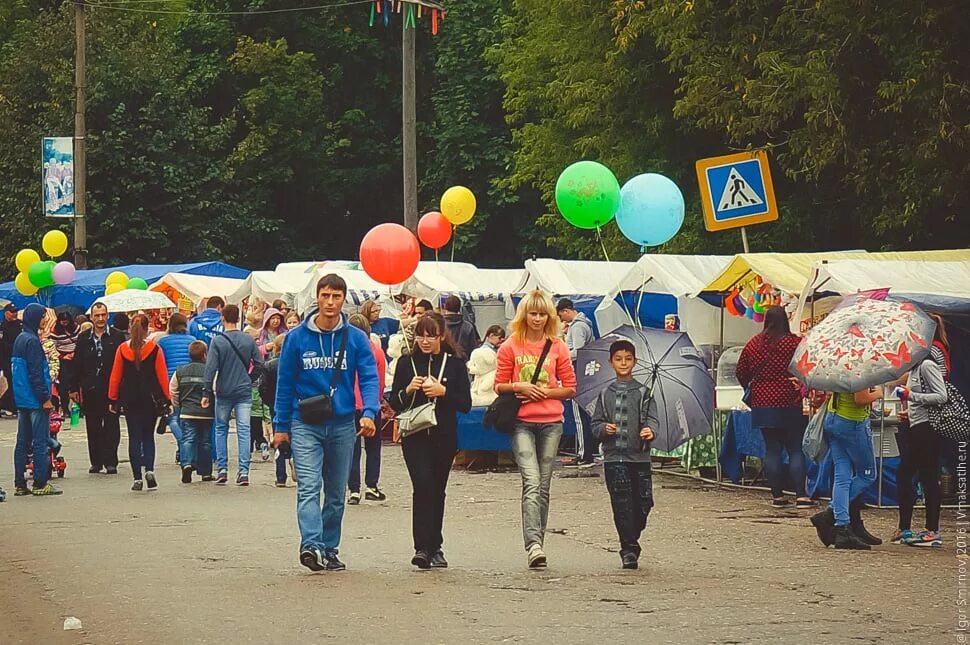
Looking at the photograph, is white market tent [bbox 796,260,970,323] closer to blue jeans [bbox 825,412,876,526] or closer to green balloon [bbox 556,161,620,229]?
blue jeans [bbox 825,412,876,526]

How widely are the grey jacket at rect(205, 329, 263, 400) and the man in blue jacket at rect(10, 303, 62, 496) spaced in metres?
1.63

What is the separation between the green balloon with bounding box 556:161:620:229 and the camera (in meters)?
18.0

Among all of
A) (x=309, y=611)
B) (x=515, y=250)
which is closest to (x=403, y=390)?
(x=309, y=611)

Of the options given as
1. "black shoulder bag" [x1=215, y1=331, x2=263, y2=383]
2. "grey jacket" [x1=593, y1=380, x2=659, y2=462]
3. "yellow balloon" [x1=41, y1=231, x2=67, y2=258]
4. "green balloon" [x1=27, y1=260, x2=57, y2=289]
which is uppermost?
"yellow balloon" [x1=41, y1=231, x2=67, y2=258]

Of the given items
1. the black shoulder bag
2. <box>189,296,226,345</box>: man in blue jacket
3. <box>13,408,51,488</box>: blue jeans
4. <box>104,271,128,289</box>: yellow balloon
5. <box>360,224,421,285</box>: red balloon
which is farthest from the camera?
<box>104,271,128,289</box>: yellow balloon

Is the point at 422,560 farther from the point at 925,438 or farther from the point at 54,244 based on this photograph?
the point at 54,244

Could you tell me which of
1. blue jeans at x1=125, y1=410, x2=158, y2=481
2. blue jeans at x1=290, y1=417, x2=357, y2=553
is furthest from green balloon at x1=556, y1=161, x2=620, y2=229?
blue jeans at x1=290, y1=417, x2=357, y2=553

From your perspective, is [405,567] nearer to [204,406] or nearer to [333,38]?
[204,406]

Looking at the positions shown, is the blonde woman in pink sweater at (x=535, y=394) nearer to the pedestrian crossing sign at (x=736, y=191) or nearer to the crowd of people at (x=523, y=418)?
the crowd of people at (x=523, y=418)

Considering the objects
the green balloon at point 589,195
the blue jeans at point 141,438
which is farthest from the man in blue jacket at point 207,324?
the green balloon at point 589,195

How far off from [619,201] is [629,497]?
300 inches

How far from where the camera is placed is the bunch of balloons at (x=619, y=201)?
18.0 meters

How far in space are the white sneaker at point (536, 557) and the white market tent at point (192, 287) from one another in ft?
66.9

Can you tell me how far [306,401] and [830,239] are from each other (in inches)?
679
